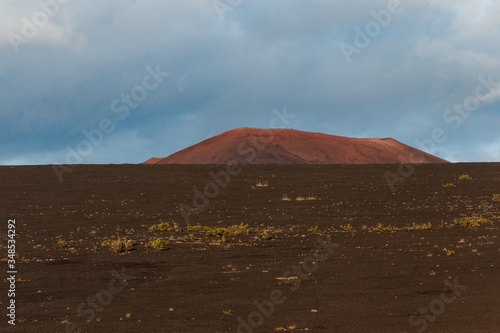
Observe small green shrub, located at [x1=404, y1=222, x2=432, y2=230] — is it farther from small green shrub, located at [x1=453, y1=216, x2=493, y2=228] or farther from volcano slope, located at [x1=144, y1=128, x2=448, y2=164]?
volcano slope, located at [x1=144, y1=128, x2=448, y2=164]

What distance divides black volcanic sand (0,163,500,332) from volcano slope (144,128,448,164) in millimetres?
41808

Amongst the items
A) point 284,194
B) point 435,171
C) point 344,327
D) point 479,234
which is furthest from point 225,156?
point 344,327

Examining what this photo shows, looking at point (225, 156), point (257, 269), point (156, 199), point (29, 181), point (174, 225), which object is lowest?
point (257, 269)

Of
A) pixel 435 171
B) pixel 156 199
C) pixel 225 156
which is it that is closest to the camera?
pixel 156 199

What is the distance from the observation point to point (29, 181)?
43406 millimetres

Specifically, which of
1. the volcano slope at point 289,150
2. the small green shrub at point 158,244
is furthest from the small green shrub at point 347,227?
the volcano slope at point 289,150

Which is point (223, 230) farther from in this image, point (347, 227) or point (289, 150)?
point (289, 150)

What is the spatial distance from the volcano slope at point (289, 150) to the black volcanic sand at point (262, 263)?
41.8 meters

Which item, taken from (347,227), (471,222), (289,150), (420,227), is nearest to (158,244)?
(347,227)

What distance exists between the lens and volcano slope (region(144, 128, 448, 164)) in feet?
267

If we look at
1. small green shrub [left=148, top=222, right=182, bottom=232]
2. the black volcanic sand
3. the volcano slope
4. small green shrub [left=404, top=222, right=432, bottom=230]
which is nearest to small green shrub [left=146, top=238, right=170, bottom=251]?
the black volcanic sand

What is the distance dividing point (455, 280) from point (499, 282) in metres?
1.00

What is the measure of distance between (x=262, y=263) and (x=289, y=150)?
67.7 metres

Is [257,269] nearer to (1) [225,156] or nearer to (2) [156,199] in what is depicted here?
(2) [156,199]
